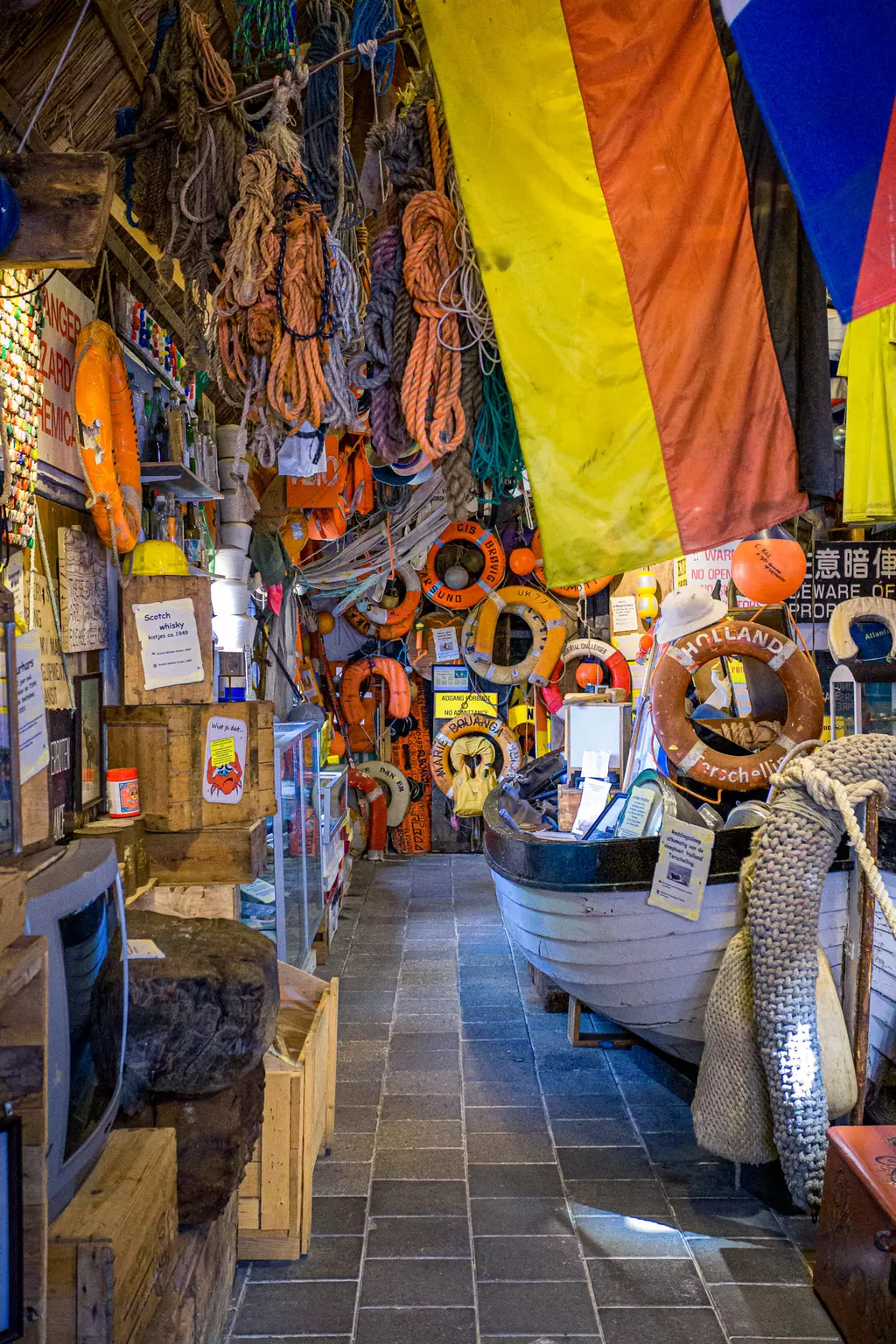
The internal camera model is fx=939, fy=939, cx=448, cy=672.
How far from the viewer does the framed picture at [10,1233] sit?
125 centimetres

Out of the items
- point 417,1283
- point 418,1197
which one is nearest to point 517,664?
point 418,1197

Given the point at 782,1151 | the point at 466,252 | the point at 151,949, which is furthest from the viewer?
the point at 782,1151

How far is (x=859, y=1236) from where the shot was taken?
103 inches

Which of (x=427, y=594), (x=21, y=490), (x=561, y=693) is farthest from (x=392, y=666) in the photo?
(x=21, y=490)

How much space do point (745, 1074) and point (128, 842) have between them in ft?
7.62

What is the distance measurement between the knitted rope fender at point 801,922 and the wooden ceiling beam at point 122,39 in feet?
10.5

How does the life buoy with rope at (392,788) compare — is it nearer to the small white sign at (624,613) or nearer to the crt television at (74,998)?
the small white sign at (624,613)

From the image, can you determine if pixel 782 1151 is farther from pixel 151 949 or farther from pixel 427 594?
pixel 427 594

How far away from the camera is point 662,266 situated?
238cm

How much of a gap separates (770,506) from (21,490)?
6.62 feet

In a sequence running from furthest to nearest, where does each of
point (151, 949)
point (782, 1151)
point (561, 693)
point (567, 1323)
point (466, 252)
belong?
point (561, 693) → point (782, 1151) → point (567, 1323) → point (466, 252) → point (151, 949)

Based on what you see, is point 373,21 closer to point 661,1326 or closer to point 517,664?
point 661,1326

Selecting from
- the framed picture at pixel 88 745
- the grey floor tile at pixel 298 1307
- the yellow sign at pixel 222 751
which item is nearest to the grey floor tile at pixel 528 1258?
the grey floor tile at pixel 298 1307

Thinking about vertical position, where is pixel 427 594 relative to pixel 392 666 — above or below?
above
